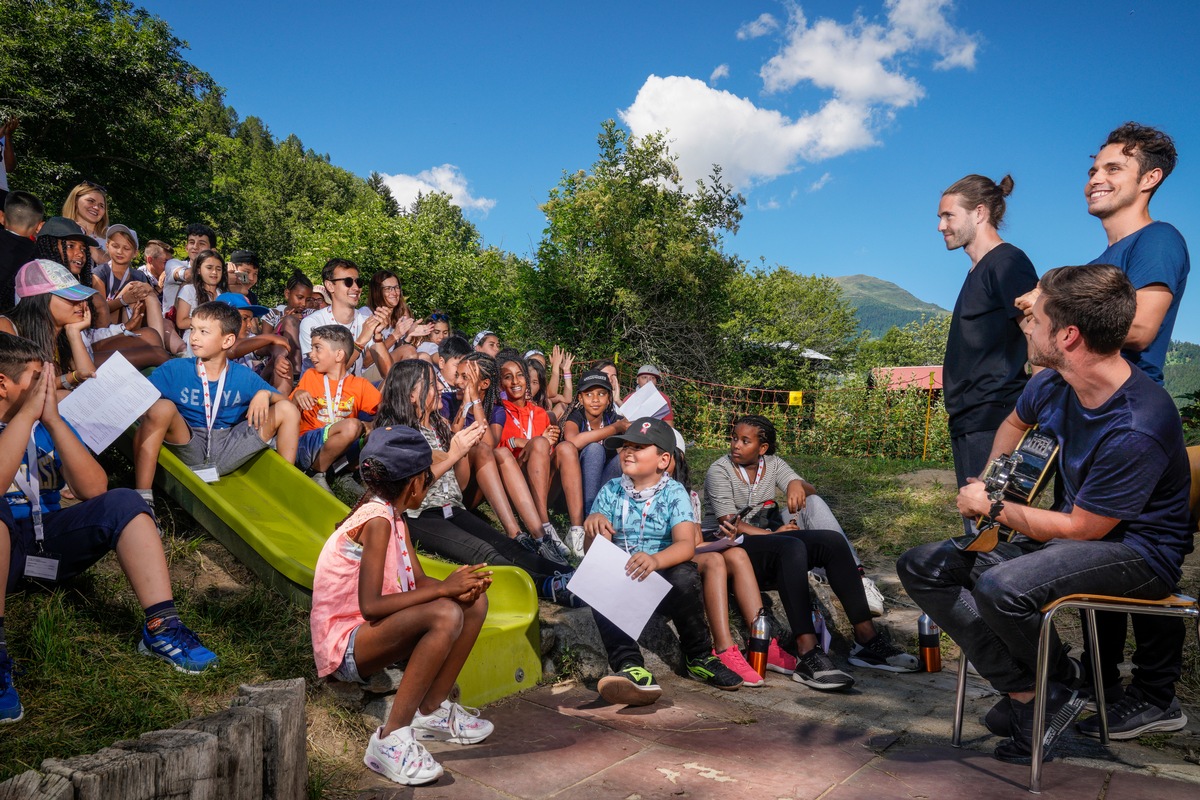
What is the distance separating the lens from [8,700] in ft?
7.73

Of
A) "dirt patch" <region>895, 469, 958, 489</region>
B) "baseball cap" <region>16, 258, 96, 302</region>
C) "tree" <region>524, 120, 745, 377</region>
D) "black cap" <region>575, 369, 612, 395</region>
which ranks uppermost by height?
"tree" <region>524, 120, 745, 377</region>

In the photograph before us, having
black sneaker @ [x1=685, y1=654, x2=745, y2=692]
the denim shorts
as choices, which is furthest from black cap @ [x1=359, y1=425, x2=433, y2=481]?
black sneaker @ [x1=685, y1=654, x2=745, y2=692]

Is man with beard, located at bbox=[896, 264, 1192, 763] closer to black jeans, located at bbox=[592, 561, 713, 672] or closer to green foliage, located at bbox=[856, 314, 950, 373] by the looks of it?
black jeans, located at bbox=[592, 561, 713, 672]

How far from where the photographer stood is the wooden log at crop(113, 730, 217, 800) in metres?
1.76

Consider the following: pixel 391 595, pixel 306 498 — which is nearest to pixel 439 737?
pixel 391 595

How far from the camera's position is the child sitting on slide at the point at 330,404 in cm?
486

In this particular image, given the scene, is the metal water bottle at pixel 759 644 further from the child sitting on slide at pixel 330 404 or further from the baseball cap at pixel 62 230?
the baseball cap at pixel 62 230

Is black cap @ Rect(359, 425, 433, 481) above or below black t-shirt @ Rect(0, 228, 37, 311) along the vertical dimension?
below

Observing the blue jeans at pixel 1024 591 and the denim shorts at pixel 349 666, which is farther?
the denim shorts at pixel 349 666

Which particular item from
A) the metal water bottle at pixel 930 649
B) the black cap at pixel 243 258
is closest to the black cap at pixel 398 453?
the metal water bottle at pixel 930 649

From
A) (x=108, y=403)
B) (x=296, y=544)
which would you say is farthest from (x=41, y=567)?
(x=296, y=544)

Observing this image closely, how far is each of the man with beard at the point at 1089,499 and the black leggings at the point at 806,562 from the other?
151cm

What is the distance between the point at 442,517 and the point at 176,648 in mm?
1708

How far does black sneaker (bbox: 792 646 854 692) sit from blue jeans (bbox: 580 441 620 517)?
1886 millimetres
